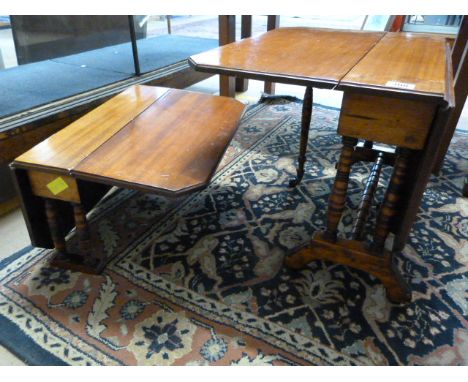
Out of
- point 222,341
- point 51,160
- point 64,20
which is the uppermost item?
point 64,20

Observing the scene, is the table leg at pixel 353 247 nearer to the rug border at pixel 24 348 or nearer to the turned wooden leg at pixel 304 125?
the turned wooden leg at pixel 304 125

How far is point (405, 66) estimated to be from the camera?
1.17m

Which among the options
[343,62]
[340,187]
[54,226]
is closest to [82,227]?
[54,226]

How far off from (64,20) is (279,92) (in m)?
1.98

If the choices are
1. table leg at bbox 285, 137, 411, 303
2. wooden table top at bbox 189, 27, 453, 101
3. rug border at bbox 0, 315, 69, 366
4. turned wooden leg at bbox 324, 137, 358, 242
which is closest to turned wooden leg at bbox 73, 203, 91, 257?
rug border at bbox 0, 315, 69, 366

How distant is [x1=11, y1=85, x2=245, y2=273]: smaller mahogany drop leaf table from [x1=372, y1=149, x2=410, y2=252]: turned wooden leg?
59cm

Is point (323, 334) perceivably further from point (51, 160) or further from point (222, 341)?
point (51, 160)

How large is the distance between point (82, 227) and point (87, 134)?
0.37 meters

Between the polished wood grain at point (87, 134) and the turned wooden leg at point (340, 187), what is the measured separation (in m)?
0.87

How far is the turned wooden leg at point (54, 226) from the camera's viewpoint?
1.31 metres

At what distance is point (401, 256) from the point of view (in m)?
1.53

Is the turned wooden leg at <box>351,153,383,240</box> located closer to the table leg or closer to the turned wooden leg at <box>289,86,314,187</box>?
the table leg
